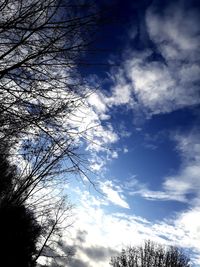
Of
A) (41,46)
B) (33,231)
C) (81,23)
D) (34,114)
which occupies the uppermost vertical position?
(33,231)

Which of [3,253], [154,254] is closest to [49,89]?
[3,253]

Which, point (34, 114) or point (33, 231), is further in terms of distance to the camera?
point (33, 231)

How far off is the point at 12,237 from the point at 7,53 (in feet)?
50.8

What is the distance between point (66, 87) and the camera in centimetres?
475

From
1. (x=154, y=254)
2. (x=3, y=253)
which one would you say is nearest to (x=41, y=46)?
(x=3, y=253)

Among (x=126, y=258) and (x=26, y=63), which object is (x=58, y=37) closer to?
(x=26, y=63)

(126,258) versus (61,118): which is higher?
(126,258)

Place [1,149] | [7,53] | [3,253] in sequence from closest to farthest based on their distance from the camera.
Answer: [7,53] < [1,149] < [3,253]

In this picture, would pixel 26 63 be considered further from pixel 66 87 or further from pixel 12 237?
pixel 12 237

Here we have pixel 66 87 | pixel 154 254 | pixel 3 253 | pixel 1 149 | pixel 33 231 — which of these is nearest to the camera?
pixel 66 87

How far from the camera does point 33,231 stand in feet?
63.8

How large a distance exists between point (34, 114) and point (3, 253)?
1480 cm

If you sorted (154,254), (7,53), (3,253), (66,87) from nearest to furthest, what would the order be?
(7,53) → (66,87) → (3,253) → (154,254)

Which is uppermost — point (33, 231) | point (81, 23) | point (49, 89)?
point (33, 231)
